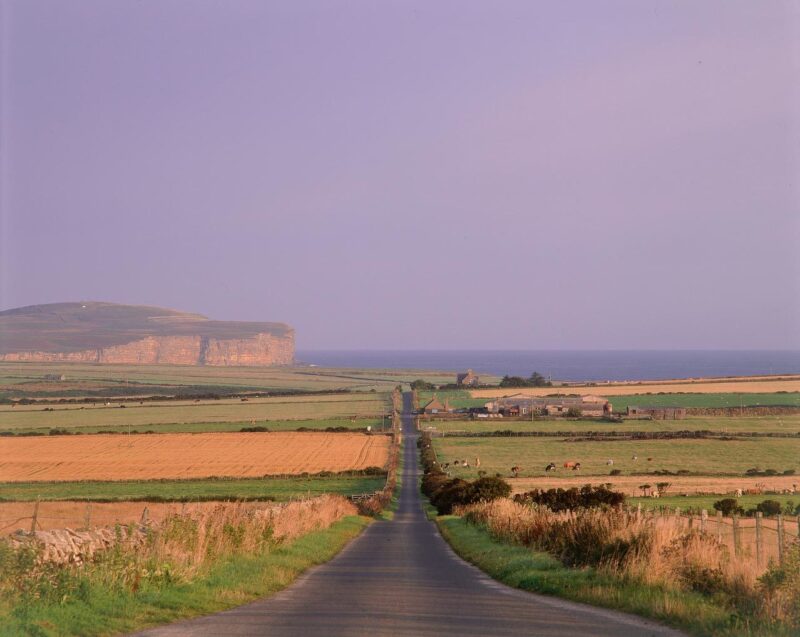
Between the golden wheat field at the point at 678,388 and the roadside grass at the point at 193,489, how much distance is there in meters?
74.4

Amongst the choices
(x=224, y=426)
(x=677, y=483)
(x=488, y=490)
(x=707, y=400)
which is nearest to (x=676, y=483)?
(x=677, y=483)

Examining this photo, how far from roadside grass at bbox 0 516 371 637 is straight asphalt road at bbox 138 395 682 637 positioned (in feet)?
1.15

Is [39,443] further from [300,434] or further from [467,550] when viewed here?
[467,550]

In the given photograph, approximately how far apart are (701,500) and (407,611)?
118ft

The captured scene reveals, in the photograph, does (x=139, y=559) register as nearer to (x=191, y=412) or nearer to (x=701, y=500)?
(x=701, y=500)

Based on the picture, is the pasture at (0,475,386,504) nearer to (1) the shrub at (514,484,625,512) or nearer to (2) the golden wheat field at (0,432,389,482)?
(2) the golden wheat field at (0,432,389,482)

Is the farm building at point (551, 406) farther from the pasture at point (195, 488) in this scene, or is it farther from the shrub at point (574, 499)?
the shrub at point (574, 499)

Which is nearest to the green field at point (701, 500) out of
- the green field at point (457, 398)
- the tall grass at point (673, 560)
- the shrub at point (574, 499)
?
the shrub at point (574, 499)

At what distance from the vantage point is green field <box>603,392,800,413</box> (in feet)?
355

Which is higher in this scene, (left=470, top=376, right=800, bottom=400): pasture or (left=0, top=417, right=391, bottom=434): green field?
(left=470, top=376, right=800, bottom=400): pasture

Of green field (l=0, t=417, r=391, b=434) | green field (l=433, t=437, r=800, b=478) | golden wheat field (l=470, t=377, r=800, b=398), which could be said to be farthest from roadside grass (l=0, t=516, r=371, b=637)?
golden wheat field (l=470, t=377, r=800, b=398)

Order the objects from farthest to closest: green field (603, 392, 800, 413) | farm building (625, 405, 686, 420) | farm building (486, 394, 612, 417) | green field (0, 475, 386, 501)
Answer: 1. farm building (486, 394, 612, 417)
2. green field (603, 392, 800, 413)
3. farm building (625, 405, 686, 420)
4. green field (0, 475, 386, 501)

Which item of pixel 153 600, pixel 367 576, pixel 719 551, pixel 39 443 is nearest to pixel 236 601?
pixel 153 600

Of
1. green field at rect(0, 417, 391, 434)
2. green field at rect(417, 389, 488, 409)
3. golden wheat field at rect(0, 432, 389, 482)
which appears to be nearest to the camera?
golden wheat field at rect(0, 432, 389, 482)
